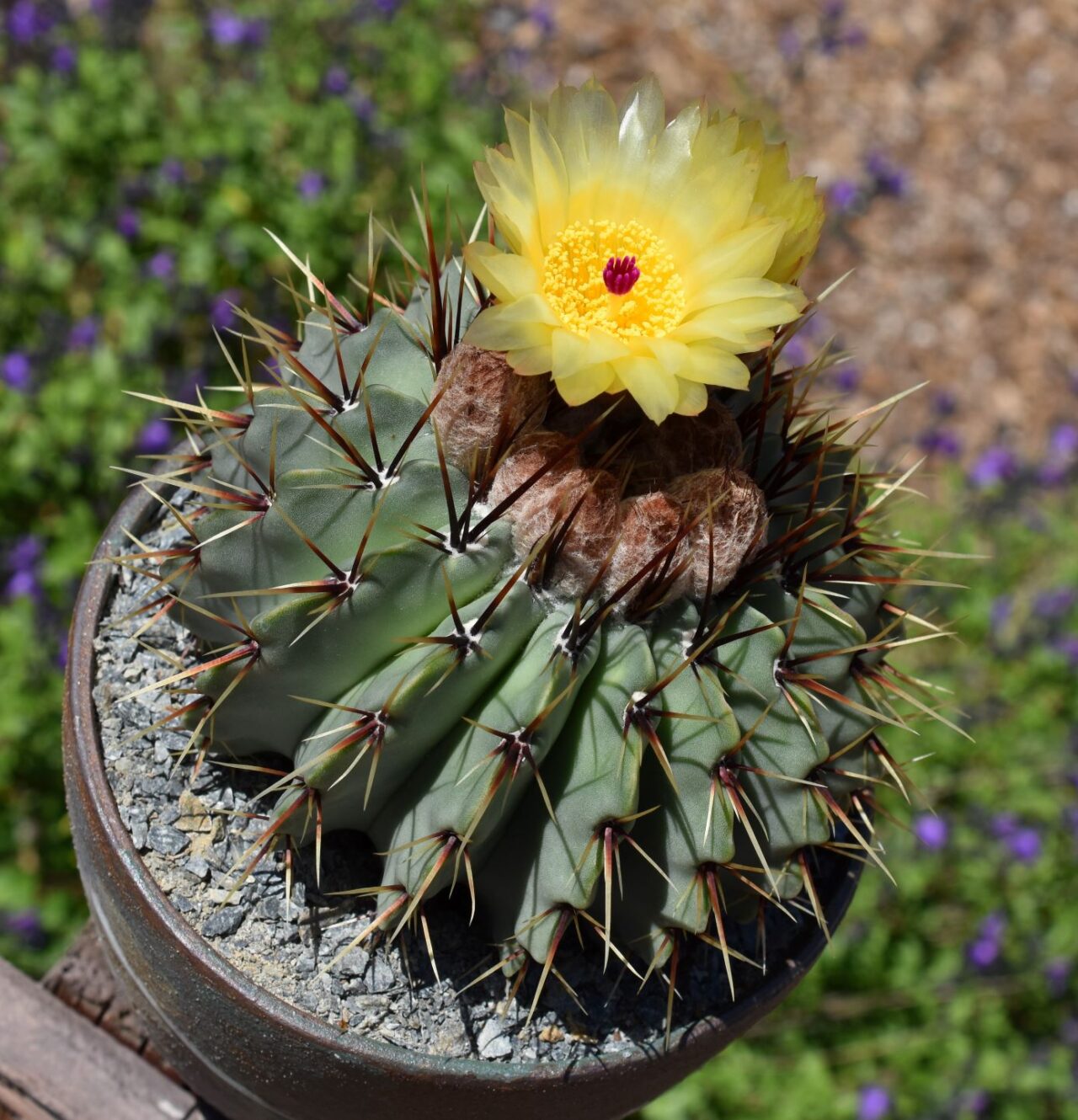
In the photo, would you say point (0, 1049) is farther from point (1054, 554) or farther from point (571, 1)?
point (571, 1)

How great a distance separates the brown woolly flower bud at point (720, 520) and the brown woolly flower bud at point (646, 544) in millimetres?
16

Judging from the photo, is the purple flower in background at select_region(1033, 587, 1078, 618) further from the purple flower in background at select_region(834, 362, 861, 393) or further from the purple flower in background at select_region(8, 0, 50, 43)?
the purple flower in background at select_region(8, 0, 50, 43)

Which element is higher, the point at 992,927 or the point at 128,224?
the point at 128,224

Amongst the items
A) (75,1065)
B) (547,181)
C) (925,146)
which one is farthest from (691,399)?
(925,146)

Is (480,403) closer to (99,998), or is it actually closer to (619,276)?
(619,276)

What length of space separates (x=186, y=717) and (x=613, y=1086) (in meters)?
0.63

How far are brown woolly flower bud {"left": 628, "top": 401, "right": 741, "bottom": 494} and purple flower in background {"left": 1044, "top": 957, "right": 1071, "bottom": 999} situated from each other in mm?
1919

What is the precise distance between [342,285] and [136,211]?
0.51m

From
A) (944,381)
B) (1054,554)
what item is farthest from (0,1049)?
(944,381)

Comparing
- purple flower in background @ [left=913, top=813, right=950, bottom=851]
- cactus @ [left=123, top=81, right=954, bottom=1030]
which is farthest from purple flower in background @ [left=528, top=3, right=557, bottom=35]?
cactus @ [left=123, top=81, right=954, bottom=1030]

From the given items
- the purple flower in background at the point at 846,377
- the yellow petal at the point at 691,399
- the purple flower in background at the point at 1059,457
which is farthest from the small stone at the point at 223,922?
the purple flower in background at the point at 1059,457

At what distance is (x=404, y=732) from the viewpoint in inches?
46.9

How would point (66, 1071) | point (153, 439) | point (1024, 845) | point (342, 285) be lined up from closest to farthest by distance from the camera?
1. point (66, 1071)
2. point (153, 439)
3. point (1024, 845)
4. point (342, 285)

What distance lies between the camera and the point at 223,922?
54.7 inches
